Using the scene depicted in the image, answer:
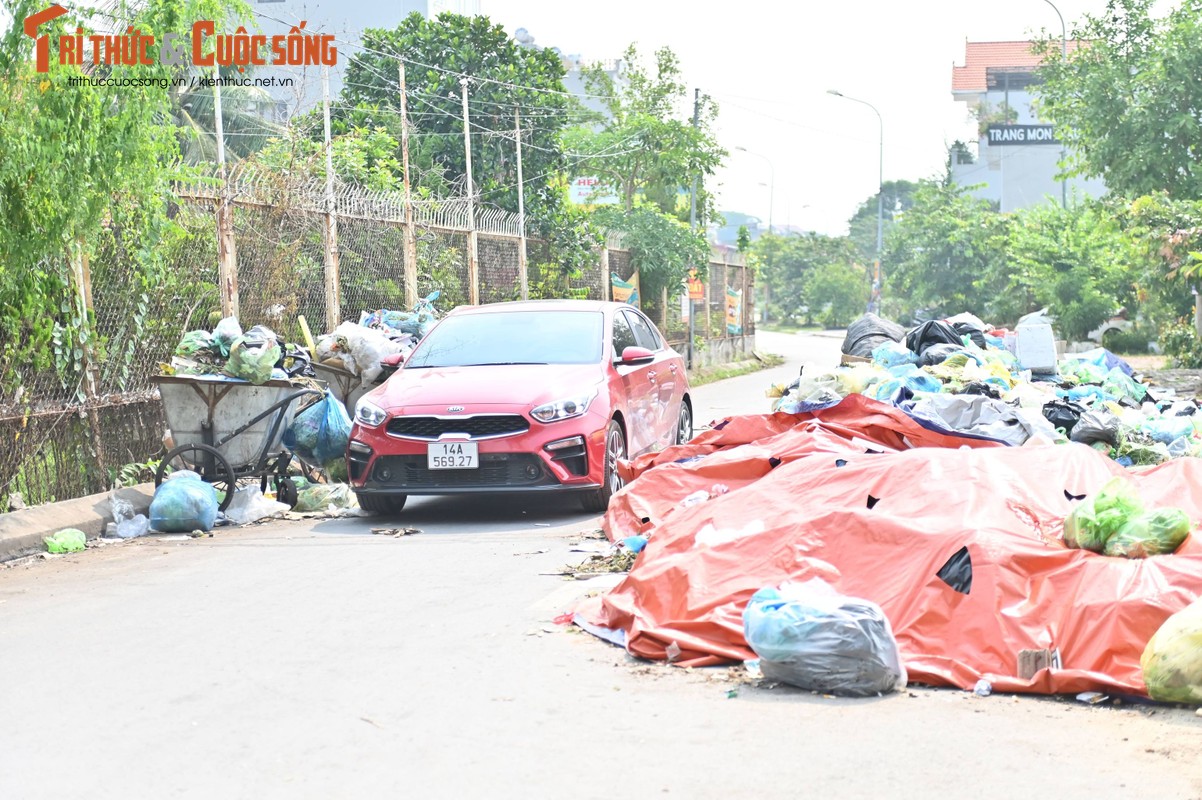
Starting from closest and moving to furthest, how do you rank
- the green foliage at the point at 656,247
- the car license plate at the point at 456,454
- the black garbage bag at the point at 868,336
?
the car license plate at the point at 456,454
the black garbage bag at the point at 868,336
the green foliage at the point at 656,247

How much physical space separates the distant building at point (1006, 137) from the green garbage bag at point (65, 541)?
4063cm

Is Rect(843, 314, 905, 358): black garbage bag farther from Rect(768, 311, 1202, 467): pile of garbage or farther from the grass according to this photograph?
the grass

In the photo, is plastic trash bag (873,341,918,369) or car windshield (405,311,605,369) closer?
car windshield (405,311,605,369)

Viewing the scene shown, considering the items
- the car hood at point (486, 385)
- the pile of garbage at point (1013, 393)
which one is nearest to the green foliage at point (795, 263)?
the pile of garbage at point (1013, 393)

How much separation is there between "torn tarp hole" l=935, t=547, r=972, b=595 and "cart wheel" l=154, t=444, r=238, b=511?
20.6 feet

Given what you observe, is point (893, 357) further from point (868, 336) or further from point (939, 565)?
point (939, 565)

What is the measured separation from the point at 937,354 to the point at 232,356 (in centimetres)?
678

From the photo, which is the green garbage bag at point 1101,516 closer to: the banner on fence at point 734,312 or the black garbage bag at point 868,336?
the black garbage bag at point 868,336

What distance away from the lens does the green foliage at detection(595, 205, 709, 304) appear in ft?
97.9

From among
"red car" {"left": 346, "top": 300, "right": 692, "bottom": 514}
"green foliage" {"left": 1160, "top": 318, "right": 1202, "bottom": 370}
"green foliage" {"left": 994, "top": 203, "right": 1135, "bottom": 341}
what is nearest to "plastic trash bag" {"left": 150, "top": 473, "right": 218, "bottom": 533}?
"red car" {"left": 346, "top": 300, "right": 692, "bottom": 514}

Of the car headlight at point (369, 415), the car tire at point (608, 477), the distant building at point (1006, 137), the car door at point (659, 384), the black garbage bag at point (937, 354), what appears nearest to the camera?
the car headlight at point (369, 415)

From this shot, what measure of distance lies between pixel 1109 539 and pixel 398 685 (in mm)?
3085

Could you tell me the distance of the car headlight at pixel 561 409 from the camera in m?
9.90

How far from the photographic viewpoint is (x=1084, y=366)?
14.6m
